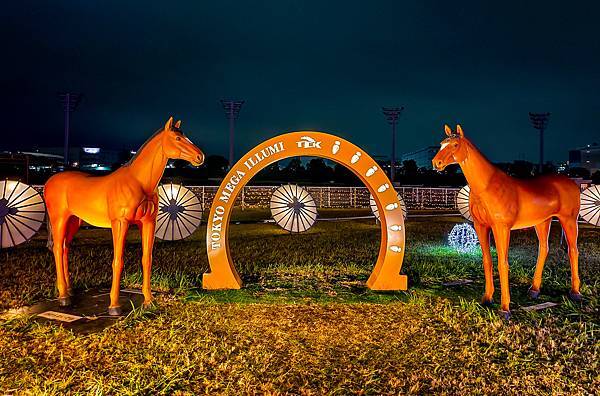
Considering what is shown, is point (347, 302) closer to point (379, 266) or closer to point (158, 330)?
point (379, 266)

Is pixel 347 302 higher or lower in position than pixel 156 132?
lower

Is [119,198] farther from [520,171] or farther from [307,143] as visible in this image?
[520,171]

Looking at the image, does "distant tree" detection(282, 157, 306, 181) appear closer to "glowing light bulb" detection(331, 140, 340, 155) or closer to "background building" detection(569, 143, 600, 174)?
"glowing light bulb" detection(331, 140, 340, 155)

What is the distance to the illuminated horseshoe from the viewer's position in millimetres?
6723

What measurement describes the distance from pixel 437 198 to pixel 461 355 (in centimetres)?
2667

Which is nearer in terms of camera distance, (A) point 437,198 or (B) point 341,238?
(B) point 341,238

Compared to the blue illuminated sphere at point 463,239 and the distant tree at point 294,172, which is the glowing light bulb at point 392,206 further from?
the distant tree at point 294,172

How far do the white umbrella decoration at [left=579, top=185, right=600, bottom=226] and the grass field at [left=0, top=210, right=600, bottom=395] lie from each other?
11.8 ft

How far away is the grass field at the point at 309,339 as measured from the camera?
11.9 feet

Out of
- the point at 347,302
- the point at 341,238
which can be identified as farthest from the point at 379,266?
the point at 341,238

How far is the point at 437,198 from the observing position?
29.8m

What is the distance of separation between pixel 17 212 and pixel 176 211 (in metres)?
3.11

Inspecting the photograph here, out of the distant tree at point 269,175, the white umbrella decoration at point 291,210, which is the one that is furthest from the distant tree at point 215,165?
the white umbrella decoration at point 291,210

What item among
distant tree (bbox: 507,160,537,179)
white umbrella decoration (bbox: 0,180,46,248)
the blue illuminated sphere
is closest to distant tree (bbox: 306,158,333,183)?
distant tree (bbox: 507,160,537,179)
